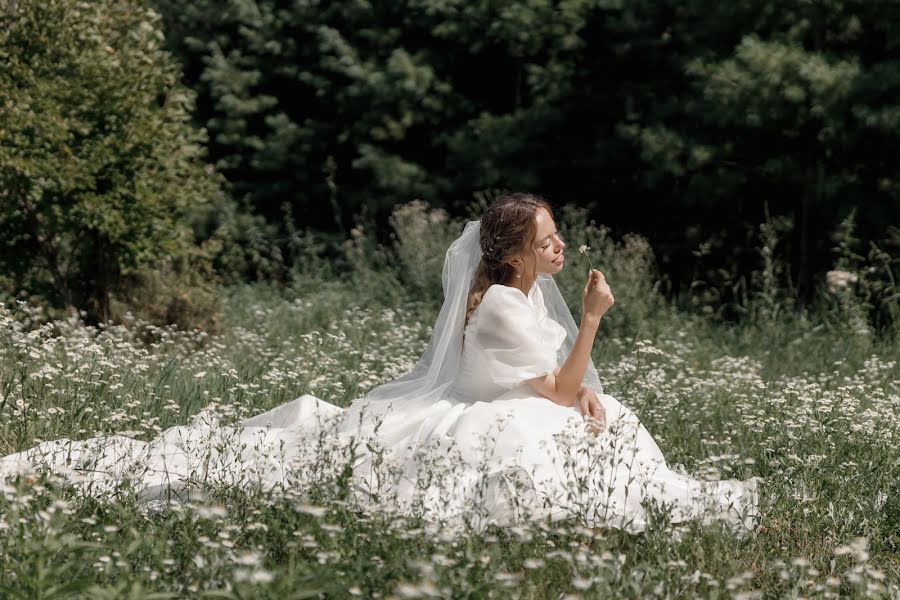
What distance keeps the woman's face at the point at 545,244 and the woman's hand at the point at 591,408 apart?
1.70ft

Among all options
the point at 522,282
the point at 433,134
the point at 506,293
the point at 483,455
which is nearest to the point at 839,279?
the point at 522,282

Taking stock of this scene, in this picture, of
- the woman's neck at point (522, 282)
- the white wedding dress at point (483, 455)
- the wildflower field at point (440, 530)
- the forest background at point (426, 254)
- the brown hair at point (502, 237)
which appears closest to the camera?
the wildflower field at point (440, 530)

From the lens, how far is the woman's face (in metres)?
4.66

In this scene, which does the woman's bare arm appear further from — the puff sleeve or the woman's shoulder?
the woman's shoulder

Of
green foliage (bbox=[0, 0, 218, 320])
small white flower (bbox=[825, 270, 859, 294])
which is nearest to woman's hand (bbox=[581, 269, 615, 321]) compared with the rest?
small white flower (bbox=[825, 270, 859, 294])

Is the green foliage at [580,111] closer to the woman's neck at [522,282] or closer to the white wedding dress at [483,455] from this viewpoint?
the woman's neck at [522,282]

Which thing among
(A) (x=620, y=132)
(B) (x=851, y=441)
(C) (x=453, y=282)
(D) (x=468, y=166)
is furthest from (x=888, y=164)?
(C) (x=453, y=282)

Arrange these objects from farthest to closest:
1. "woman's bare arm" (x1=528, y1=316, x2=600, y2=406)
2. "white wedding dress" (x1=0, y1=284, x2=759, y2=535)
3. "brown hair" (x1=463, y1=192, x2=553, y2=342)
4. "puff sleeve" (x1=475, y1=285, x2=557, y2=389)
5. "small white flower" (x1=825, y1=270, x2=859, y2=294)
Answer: "small white flower" (x1=825, y1=270, x2=859, y2=294)
"brown hair" (x1=463, y1=192, x2=553, y2=342)
"puff sleeve" (x1=475, y1=285, x2=557, y2=389)
"woman's bare arm" (x1=528, y1=316, x2=600, y2=406)
"white wedding dress" (x1=0, y1=284, x2=759, y2=535)

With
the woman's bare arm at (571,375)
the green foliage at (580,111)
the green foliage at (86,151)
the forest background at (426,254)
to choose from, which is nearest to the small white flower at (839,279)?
the forest background at (426,254)

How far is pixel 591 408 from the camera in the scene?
4547mm

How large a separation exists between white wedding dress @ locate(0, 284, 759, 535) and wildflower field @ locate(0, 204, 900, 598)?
11cm

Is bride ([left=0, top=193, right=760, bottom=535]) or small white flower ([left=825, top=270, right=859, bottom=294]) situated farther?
small white flower ([left=825, top=270, right=859, bottom=294])

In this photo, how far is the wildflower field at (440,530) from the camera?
312cm

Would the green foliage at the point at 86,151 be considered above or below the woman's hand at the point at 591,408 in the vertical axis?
above
